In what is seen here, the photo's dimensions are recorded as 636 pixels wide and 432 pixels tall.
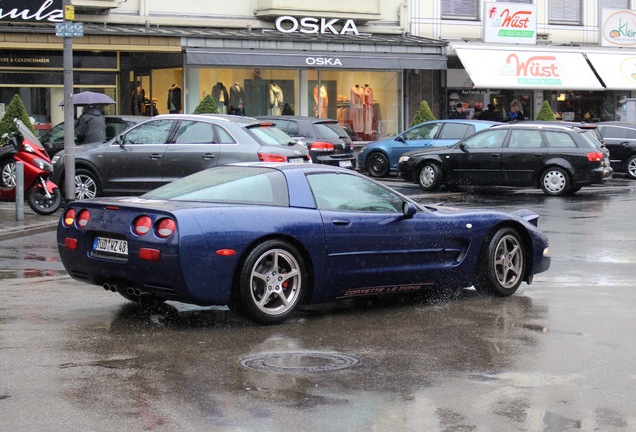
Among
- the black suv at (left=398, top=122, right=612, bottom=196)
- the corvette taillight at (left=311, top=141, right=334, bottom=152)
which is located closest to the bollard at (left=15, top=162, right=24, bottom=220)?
the corvette taillight at (left=311, top=141, right=334, bottom=152)

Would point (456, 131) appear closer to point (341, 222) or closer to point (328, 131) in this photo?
point (328, 131)

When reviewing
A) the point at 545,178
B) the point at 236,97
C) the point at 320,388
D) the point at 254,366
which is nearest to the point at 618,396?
the point at 320,388

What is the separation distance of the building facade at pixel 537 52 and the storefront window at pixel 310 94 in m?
2.33

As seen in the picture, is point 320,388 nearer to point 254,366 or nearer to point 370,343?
point 254,366

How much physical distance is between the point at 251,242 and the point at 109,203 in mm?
1230

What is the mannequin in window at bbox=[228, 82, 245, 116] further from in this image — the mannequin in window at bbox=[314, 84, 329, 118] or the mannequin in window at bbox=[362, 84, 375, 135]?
the mannequin in window at bbox=[362, 84, 375, 135]

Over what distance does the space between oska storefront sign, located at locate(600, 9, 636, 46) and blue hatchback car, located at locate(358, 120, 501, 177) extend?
13666 mm

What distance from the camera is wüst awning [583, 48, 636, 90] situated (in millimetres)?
38094

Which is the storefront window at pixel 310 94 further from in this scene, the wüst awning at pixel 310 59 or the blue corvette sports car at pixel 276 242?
the blue corvette sports car at pixel 276 242

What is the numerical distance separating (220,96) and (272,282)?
22963 mm

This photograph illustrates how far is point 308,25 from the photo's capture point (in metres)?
32.8

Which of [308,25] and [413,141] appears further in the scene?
[308,25]

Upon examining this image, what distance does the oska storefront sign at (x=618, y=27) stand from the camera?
1543 inches

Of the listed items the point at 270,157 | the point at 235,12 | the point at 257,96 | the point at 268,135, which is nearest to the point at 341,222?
the point at 270,157
